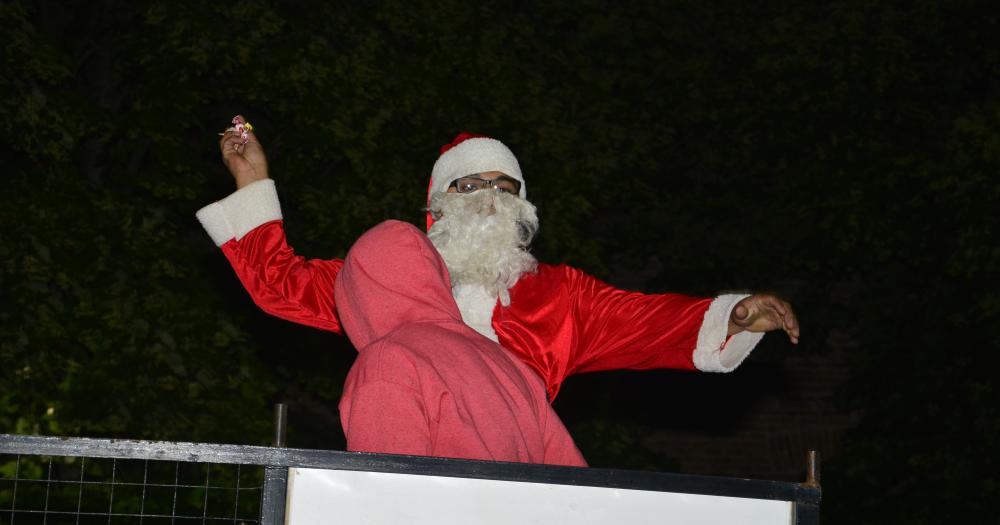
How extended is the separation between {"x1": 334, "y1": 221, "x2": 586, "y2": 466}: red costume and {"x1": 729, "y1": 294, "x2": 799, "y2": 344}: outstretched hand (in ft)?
2.32

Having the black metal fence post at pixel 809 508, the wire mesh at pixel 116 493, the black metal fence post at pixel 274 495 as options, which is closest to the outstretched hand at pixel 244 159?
the black metal fence post at pixel 274 495

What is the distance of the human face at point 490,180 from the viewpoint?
3.79m

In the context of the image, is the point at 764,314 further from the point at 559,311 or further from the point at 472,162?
the point at 472,162

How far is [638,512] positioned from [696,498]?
11cm

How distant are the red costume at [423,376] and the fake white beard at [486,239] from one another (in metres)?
0.56

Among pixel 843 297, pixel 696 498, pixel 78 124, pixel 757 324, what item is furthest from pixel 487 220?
pixel 843 297

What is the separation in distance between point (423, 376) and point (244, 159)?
53.7 inches

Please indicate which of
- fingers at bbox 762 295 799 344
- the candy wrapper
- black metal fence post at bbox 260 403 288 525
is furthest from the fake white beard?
black metal fence post at bbox 260 403 288 525

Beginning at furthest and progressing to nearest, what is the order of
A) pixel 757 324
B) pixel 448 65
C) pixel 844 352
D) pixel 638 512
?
pixel 844 352 → pixel 448 65 → pixel 757 324 → pixel 638 512

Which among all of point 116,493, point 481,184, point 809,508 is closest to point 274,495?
point 809,508

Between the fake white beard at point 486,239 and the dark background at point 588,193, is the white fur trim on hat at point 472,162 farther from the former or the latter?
the dark background at point 588,193

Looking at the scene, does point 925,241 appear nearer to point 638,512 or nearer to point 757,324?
point 757,324

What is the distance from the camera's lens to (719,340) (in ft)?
11.4

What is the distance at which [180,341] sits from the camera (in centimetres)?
752
